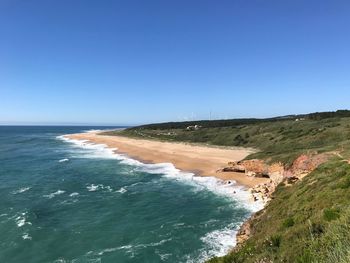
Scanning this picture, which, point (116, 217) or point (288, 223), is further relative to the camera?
point (116, 217)

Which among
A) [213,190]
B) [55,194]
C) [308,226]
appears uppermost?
[308,226]

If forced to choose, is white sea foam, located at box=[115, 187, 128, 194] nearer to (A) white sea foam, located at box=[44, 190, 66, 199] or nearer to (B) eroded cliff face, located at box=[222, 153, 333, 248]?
(A) white sea foam, located at box=[44, 190, 66, 199]

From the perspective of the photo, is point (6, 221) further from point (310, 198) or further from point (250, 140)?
point (250, 140)

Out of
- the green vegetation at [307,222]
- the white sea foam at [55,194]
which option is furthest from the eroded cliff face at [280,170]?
the white sea foam at [55,194]

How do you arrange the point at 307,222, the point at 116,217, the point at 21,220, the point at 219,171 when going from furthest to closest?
1. the point at 219,171
2. the point at 116,217
3. the point at 21,220
4. the point at 307,222

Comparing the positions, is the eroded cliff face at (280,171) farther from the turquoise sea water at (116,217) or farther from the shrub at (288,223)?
the shrub at (288,223)

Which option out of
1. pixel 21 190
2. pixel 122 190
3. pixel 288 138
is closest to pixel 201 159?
pixel 288 138

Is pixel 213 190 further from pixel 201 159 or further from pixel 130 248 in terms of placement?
pixel 201 159

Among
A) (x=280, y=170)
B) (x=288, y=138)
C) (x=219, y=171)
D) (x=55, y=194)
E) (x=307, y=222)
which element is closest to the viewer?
(x=307, y=222)

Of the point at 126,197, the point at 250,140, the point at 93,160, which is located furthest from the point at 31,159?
the point at 250,140
